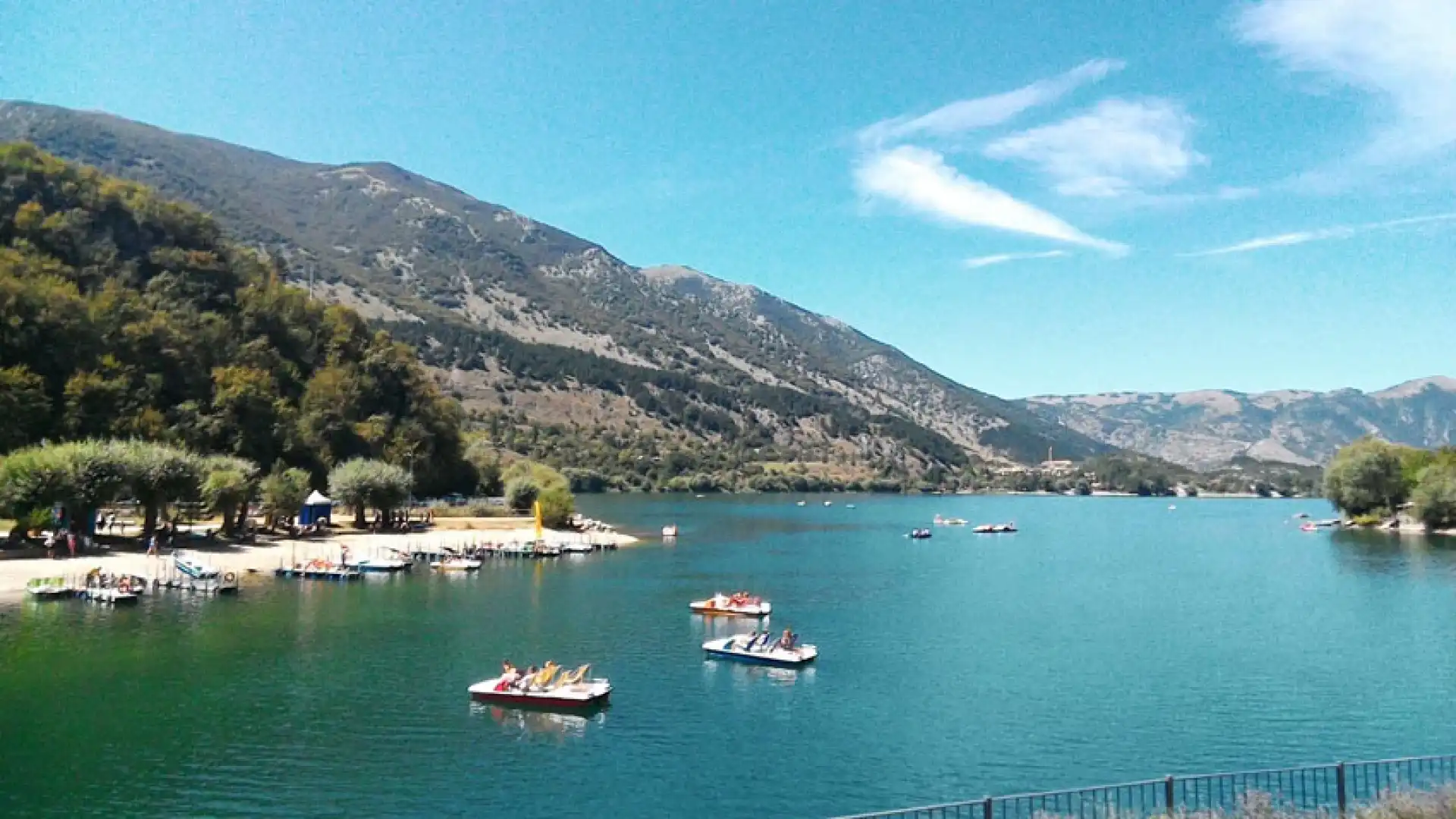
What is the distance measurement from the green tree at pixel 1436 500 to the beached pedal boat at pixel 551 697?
431 feet

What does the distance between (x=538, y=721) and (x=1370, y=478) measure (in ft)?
486

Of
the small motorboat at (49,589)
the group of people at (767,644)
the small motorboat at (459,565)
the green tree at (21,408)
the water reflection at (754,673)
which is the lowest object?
the water reflection at (754,673)

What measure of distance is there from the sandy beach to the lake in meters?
6.20

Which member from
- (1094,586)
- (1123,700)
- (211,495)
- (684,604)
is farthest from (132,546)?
(1094,586)

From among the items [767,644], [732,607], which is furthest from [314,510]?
[767,644]

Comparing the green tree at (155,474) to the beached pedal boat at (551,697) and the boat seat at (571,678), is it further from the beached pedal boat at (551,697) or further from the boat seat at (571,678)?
the boat seat at (571,678)

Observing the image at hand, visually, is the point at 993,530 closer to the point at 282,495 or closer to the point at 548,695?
Result: the point at 282,495

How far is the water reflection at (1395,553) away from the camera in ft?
297

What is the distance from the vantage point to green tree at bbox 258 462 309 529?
86125 millimetres

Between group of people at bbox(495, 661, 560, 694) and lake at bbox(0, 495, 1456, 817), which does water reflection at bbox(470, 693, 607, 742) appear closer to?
lake at bbox(0, 495, 1456, 817)

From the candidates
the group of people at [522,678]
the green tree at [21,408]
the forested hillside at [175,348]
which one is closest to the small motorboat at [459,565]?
the forested hillside at [175,348]

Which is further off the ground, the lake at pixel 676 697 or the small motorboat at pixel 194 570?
the small motorboat at pixel 194 570

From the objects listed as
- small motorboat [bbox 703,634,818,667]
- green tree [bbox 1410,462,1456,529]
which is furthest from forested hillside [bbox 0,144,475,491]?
green tree [bbox 1410,462,1456,529]

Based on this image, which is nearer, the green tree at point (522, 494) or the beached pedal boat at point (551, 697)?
the beached pedal boat at point (551, 697)
